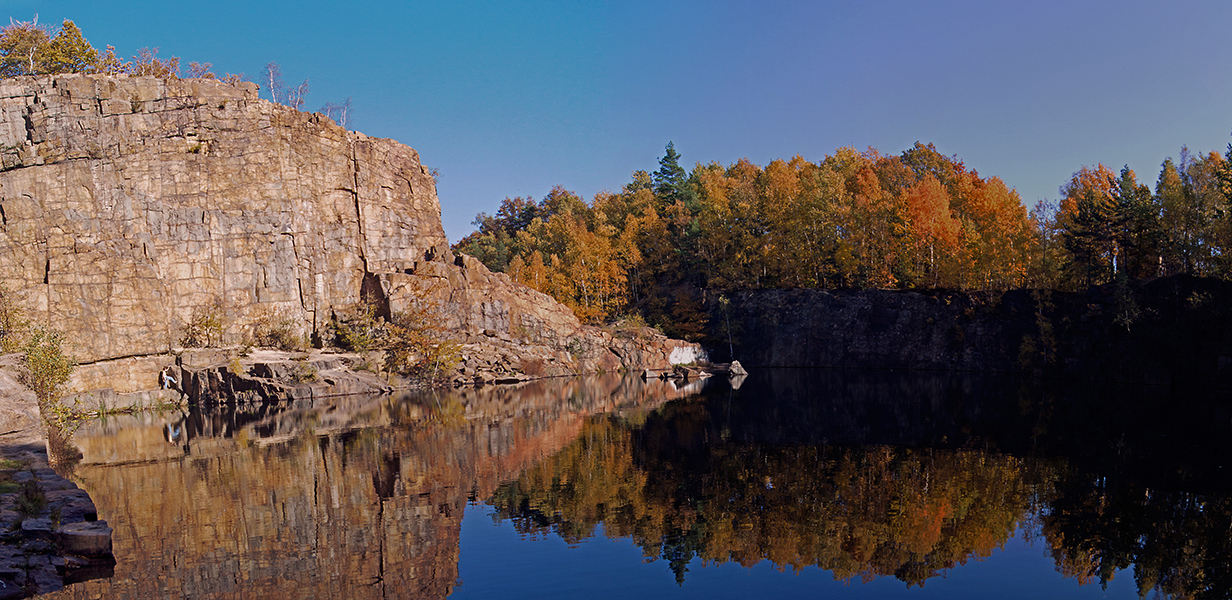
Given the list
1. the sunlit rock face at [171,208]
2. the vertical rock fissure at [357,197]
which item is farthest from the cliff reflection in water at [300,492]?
the vertical rock fissure at [357,197]

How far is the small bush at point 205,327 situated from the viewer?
175 feet

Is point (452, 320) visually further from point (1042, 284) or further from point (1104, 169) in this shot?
point (1104, 169)

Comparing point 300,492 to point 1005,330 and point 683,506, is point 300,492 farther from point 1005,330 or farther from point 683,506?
point 1005,330

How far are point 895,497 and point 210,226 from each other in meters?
56.2

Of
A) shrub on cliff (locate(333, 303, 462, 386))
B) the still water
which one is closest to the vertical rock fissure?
shrub on cliff (locate(333, 303, 462, 386))

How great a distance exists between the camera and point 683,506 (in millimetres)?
17109

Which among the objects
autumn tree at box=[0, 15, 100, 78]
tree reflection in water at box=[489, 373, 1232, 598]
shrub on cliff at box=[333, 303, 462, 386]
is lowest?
tree reflection in water at box=[489, 373, 1232, 598]

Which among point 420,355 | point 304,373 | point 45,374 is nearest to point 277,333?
point 304,373

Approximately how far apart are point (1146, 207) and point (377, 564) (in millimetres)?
55934

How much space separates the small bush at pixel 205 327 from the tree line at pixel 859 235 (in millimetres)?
35769

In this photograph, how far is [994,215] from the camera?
64.2 m

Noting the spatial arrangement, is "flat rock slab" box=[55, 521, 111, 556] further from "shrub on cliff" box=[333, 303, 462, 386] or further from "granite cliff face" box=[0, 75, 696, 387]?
"shrub on cliff" box=[333, 303, 462, 386]

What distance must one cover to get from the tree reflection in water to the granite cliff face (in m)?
37.6

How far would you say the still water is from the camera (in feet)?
40.7
